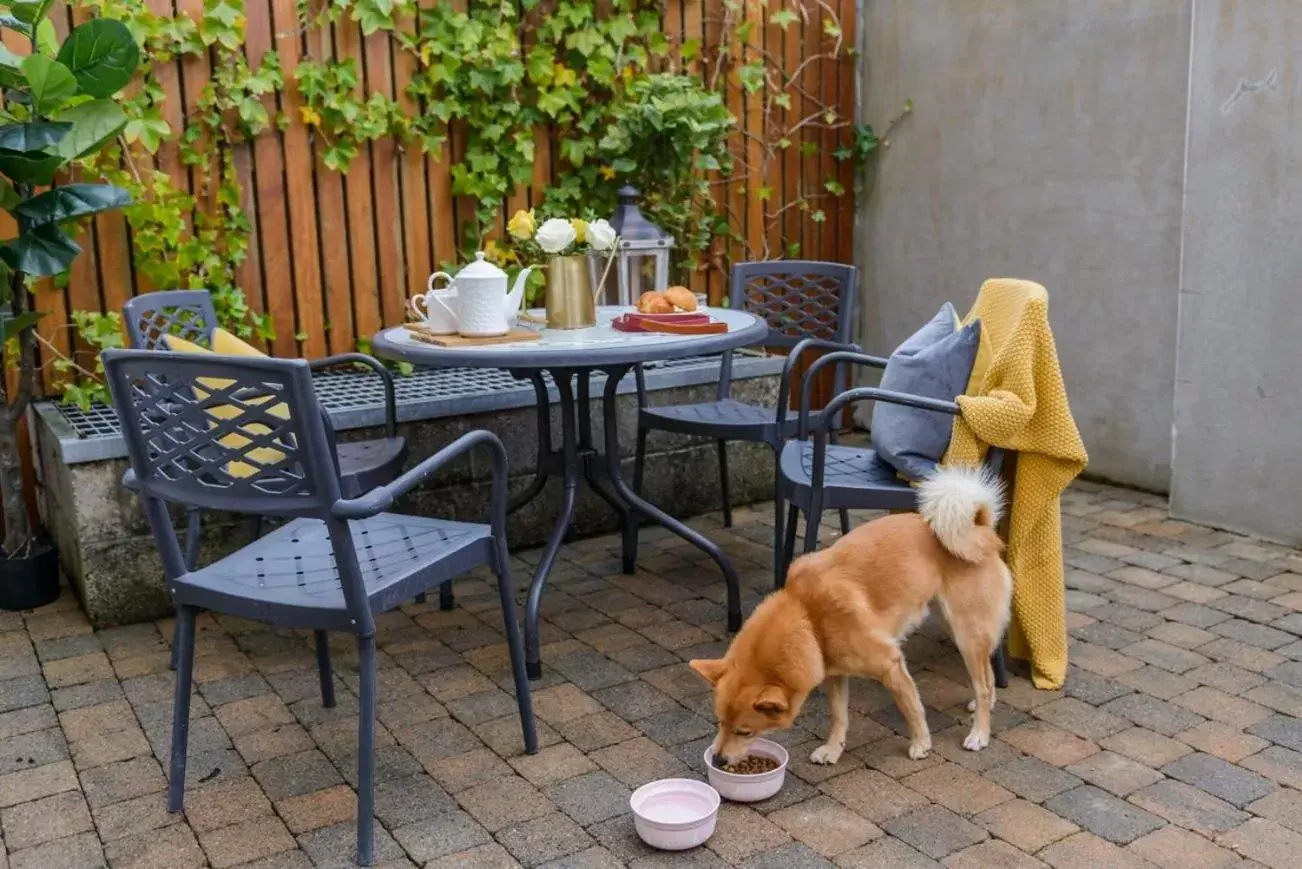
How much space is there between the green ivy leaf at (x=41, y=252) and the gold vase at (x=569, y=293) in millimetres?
1447

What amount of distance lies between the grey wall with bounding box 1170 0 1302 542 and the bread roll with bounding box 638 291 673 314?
6.62 feet

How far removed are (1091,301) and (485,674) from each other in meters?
3.05

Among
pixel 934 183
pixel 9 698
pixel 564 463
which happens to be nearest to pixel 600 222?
pixel 564 463

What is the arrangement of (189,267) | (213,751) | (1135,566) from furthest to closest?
(189,267)
(1135,566)
(213,751)

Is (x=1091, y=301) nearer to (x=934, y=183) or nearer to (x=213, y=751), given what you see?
(x=934, y=183)

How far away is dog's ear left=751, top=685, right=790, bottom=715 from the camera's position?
2.33 meters

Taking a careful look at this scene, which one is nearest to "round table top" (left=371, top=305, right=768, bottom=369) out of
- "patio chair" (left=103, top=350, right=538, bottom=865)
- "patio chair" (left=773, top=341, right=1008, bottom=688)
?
"patio chair" (left=773, top=341, right=1008, bottom=688)

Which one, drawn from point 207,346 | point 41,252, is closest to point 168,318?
point 207,346

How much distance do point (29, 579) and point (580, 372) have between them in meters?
1.87

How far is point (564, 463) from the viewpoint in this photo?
11.7 feet

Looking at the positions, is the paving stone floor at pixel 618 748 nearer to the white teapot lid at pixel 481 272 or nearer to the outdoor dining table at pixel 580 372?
the outdoor dining table at pixel 580 372

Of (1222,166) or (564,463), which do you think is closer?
(564,463)

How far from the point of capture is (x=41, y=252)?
349cm

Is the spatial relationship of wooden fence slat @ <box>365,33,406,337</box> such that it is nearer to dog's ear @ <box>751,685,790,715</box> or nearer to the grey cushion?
the grey cushion
